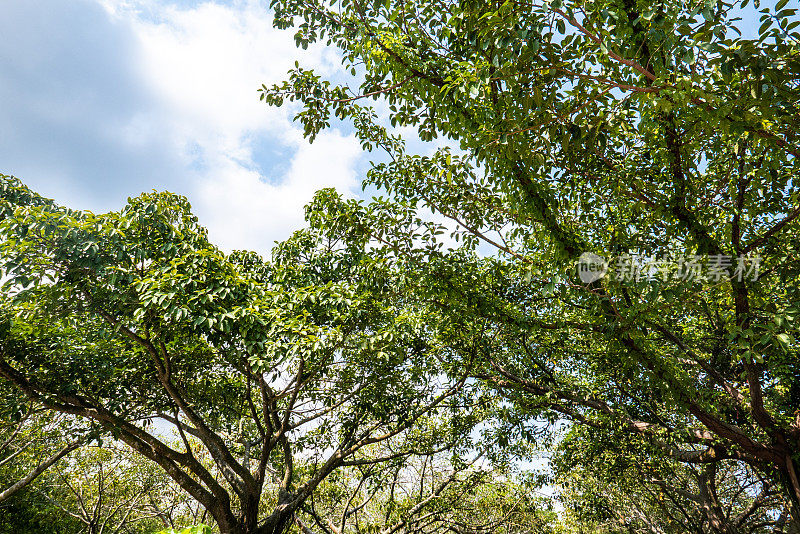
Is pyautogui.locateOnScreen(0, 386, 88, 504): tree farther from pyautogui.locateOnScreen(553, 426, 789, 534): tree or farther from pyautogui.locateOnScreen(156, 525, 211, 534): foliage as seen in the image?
pyautogui.locateOnScreen(553, 426, 789, 534): tree

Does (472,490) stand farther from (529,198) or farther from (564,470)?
(529,198)

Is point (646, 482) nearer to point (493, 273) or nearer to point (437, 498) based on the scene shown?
point (437, 498)

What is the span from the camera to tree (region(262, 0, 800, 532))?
2.45 metres

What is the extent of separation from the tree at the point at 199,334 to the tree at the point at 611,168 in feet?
4.44

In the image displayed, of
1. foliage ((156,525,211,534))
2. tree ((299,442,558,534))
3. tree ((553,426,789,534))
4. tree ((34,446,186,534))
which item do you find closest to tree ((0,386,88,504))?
tree ((34,446,186,534))

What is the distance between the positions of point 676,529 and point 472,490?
7760mm

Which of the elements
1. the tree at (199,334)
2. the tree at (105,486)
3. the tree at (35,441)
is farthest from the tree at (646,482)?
the tree at (105,486)

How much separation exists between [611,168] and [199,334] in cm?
534

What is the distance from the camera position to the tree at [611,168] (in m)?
2.45

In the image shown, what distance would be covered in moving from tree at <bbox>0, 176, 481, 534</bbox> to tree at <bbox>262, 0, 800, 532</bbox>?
1.35m

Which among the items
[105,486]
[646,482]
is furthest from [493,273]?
[105,486]

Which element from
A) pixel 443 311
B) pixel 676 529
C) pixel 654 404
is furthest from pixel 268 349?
pixel 676 529

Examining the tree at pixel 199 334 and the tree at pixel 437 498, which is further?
the tree at pixel 437 498

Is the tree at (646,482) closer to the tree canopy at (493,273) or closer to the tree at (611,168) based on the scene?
A: the tree canopy at (493,273)
